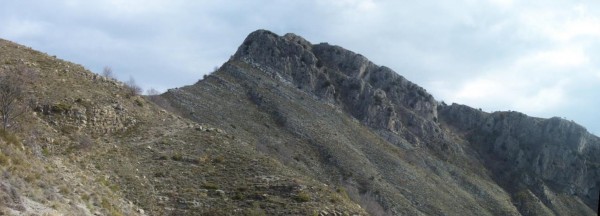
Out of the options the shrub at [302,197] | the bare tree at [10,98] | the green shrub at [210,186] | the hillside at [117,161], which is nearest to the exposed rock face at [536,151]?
the hillside at [117,161]

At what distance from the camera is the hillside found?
1148 inches

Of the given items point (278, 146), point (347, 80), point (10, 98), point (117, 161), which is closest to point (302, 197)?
point (117, 161)

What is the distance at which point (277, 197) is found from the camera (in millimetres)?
38719

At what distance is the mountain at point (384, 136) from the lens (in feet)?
256

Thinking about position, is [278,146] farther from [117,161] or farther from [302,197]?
[117,161]

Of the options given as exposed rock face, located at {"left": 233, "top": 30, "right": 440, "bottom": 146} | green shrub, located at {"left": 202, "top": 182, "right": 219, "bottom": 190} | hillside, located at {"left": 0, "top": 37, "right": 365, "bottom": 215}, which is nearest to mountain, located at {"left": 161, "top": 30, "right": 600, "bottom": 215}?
exposed rock face, located at {"left": 233, "top": 30, "right": 440, "bottom": 146}

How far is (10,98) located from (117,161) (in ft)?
26.8

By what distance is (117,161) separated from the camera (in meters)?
39.4

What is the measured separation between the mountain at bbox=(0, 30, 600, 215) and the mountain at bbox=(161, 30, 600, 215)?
1.15ft

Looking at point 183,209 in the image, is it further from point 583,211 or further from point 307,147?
point 583,211

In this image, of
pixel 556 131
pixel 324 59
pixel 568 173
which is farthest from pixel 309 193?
pixel 556 131

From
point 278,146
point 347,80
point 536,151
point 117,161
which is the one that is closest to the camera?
point 117,161

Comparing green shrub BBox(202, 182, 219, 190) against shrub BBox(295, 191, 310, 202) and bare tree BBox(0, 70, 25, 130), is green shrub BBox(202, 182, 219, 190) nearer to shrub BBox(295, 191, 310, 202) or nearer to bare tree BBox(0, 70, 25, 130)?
shrub BBox(295, 191, 310, 202)

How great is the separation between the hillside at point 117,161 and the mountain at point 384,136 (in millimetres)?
23882
